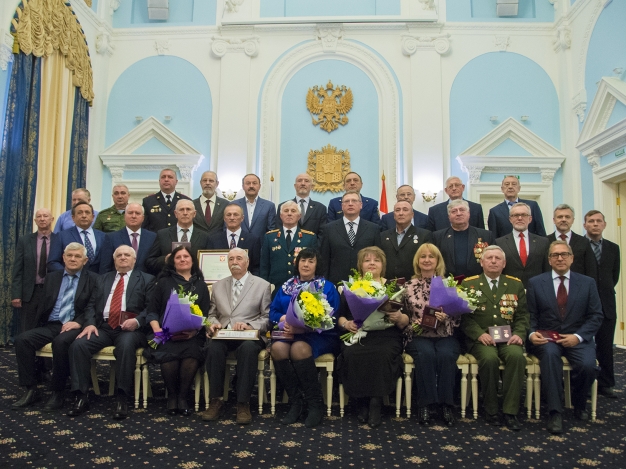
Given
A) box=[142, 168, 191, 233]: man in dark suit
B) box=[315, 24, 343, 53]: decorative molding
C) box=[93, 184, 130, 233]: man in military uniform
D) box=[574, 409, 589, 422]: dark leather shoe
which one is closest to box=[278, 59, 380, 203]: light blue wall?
box=[315, 24, 343, 53]: decorative molding

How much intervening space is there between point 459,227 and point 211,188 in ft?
8.31

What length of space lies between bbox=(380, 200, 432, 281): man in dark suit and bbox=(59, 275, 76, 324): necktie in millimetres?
2542

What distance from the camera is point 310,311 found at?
3531 mm

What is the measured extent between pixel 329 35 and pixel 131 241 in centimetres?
581

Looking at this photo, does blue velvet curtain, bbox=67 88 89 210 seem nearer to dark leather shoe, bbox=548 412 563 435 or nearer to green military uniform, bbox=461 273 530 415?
green military uniform, bbox=461 273 530 415

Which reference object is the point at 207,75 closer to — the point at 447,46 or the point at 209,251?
the point at 447,46

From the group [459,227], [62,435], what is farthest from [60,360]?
[459,227]

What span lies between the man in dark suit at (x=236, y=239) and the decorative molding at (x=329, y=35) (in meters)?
5.23

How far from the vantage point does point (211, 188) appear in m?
5.47

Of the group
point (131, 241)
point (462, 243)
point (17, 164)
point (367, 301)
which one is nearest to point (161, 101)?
point (17, 164)

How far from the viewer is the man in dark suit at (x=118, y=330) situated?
3.74m

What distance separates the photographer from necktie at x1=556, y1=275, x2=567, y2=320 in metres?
3.90

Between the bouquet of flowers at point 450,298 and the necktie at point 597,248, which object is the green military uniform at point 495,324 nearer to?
the bouquet of flowers at point 450,298

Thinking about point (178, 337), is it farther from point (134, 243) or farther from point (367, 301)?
point (367, 301)
